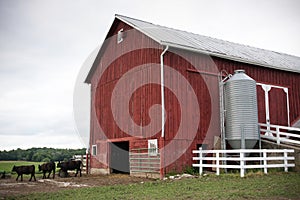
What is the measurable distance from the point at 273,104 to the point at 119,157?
8569mm

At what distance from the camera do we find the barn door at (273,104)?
56.6 feet

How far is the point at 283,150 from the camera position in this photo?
13.4m

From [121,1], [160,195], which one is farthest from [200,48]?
[160,195]

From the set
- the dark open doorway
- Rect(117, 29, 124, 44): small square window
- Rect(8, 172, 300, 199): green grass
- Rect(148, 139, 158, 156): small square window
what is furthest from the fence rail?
Rect(117, 29, 124, 44): small square window

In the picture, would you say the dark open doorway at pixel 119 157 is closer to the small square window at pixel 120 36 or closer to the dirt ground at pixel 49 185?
the dirt ground at pixel 49 185

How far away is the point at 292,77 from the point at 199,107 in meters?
6.88

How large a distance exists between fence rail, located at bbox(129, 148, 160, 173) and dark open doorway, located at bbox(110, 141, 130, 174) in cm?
271

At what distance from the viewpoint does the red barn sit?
14719 mm

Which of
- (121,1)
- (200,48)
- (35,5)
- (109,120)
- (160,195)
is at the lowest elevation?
(160,195)

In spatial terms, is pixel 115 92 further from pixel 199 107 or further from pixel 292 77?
pixel 292 77

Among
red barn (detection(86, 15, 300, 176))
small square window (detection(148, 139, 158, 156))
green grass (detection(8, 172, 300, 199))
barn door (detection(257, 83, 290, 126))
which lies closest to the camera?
green grass (detection(8, 172, 300, 199))

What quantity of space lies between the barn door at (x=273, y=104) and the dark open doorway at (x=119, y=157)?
730cm

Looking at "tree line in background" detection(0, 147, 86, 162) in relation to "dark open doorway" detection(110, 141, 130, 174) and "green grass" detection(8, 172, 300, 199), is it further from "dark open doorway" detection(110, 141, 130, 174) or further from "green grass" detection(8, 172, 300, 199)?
"green grass" detection(8, 172, 300, 199)

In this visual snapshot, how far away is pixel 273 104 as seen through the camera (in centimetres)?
1781
